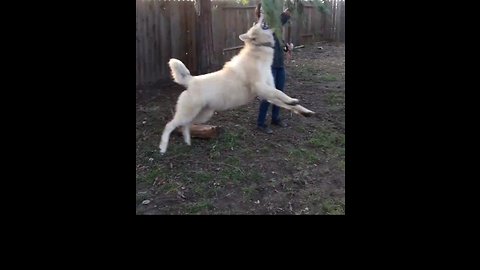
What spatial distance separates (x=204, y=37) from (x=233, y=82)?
294 cm

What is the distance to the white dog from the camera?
4.86 m

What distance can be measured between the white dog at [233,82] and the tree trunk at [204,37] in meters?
2.59

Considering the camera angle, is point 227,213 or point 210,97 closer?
point 227,213

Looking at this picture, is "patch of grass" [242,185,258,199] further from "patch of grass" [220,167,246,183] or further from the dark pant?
the dark pant

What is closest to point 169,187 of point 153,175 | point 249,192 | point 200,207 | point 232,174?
point 153,175

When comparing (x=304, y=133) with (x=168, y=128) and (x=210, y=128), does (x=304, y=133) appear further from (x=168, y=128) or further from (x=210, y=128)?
(x=168, y=128)

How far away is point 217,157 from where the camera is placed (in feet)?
16.7

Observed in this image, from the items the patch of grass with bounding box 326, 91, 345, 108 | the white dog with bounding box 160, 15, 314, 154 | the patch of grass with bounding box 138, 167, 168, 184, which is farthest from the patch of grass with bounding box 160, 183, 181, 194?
the patch of grass with bounding box 326, 91, 345, 108

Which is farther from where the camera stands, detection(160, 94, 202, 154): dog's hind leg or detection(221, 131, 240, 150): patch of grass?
detection(221, 131, 240, 150): patch of grass

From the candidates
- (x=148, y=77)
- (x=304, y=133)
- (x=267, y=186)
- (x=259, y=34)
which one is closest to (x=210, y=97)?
(x=259, y=34)

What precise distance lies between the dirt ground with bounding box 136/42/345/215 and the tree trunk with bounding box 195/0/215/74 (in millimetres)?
1009

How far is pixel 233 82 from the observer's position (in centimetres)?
491

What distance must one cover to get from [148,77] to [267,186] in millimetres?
4175

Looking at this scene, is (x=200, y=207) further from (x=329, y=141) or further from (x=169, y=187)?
(x=329, y=141)
